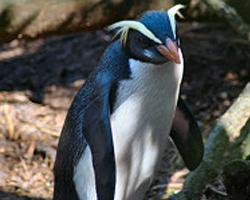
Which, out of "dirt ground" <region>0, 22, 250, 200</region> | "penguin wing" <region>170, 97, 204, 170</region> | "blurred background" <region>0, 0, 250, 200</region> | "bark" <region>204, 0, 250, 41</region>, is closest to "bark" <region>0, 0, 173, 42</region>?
"blurred background" <region>0, 0, 250, 200</region>

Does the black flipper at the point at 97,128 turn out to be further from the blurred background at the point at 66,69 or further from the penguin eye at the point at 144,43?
the blurred background at the point at 66,69

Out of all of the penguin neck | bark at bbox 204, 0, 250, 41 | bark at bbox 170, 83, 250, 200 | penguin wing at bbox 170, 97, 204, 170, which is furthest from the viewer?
bark at bbox 204, 0, 250, 41

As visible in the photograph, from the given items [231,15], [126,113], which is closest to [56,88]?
[231,15]

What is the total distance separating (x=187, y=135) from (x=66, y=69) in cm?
185

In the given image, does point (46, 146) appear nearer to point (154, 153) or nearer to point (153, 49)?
point (154, 153)

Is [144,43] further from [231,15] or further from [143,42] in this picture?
[231,15]

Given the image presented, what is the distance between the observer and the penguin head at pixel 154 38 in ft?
7.79

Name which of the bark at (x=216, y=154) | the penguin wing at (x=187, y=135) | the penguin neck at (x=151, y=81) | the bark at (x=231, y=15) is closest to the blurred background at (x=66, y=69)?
the bark at (x=231, y=15)

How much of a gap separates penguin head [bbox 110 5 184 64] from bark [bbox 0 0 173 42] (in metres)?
1.31

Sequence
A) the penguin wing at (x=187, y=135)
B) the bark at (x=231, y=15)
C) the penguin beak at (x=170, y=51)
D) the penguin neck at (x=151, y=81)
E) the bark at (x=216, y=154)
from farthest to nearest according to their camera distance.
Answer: the bark at (x=231, y=15) < the bark at (x=216, y=154) < the penguin wing at (x=187, y=135) < the penguin neck at (x=151, y=81) < the penguin beak at (x=170, y=51)

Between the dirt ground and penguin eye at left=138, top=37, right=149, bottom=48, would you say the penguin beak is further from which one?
the dirt ground

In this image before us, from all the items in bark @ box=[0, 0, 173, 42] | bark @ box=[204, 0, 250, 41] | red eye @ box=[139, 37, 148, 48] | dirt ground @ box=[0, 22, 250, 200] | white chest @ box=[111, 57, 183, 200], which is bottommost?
dirt ground @ box=[0, 22, 250, 200]

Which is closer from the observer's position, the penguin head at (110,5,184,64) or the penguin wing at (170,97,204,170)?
the penguin head at (110,5,184,64)

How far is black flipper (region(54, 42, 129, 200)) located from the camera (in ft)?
8.11
